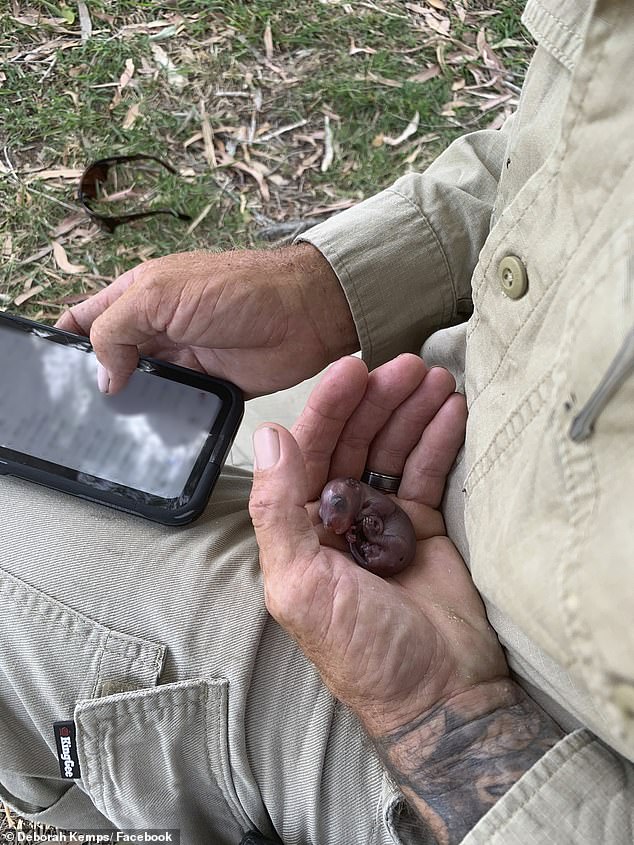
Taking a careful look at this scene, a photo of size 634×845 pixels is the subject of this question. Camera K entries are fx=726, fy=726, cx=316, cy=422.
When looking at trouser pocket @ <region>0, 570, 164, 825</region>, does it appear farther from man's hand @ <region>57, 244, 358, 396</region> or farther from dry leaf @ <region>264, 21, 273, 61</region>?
dry leaf @ <region>264, 21, 273, 61</region>

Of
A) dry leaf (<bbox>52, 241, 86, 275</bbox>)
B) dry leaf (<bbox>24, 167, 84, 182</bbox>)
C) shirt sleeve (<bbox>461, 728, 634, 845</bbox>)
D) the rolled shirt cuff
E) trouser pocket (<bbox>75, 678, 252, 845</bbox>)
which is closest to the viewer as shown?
shirt sleeve (<bbox>461, 728, 634, 845</bbox>)

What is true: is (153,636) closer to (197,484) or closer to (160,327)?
(197,484)

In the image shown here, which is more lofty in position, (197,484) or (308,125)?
(308,125)

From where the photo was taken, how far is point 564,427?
2.62 ft

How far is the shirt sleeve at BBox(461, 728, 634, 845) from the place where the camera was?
96cm

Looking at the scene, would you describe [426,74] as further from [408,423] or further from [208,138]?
[408,423]

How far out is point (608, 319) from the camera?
2.39 feet

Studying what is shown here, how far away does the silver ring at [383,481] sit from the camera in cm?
152

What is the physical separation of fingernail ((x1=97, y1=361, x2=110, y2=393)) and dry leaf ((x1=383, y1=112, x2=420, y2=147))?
169 centimetres

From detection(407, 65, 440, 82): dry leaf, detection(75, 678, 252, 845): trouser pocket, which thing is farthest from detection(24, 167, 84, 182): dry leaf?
detection(75, 678, 252, 845): trouser pocket

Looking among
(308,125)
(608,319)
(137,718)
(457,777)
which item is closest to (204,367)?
(137,718)

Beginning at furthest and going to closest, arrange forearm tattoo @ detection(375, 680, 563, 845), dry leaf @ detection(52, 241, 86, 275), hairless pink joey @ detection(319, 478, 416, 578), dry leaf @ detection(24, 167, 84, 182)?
1. dry leaf @ detection(24, 167, 84, 182)
2. dry leaf @ detection(52, 241, 86, 275)
3. hairless pink joey @ detection(319, 478, 416, 578)
4. forearm tattoo @ detection(375, 680, 563, 845)

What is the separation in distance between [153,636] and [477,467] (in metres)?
0.62

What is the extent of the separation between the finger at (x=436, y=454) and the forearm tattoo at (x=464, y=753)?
40cm
